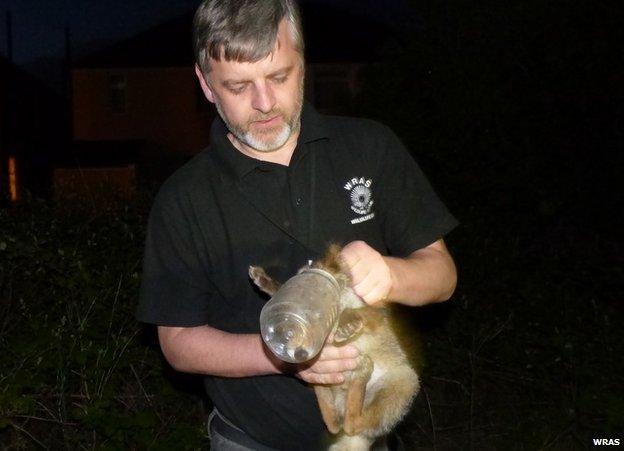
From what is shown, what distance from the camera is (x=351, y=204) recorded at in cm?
305

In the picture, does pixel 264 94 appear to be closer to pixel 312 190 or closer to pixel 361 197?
pixel 312 190

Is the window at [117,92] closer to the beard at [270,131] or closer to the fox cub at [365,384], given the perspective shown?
the beard at [270,131]

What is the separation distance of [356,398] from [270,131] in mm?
1155

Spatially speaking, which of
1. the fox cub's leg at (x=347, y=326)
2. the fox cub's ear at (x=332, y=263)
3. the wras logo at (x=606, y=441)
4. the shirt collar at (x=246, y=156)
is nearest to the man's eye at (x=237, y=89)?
the shirt collar at (x=246, y=156)

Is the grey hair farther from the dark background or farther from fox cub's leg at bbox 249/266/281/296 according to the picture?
the dark background

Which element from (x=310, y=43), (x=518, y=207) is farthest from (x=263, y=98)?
(x=310, y=43)

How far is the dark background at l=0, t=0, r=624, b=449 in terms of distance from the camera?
267 inches

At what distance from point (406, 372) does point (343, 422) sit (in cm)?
44

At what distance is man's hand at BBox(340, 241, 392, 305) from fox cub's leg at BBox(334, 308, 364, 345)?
20cm

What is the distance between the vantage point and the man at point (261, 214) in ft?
9.75

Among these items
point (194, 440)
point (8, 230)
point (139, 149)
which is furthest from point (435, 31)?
point (139, 149)

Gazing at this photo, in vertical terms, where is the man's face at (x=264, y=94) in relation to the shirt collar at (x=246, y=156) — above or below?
above

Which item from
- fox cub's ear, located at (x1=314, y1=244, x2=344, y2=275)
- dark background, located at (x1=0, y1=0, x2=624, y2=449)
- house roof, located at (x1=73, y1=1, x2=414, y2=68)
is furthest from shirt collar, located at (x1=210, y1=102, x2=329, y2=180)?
house roof, located at (x1=73, y1=1, x2=414, y2=68)

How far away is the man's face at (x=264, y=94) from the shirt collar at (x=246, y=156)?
5cm
